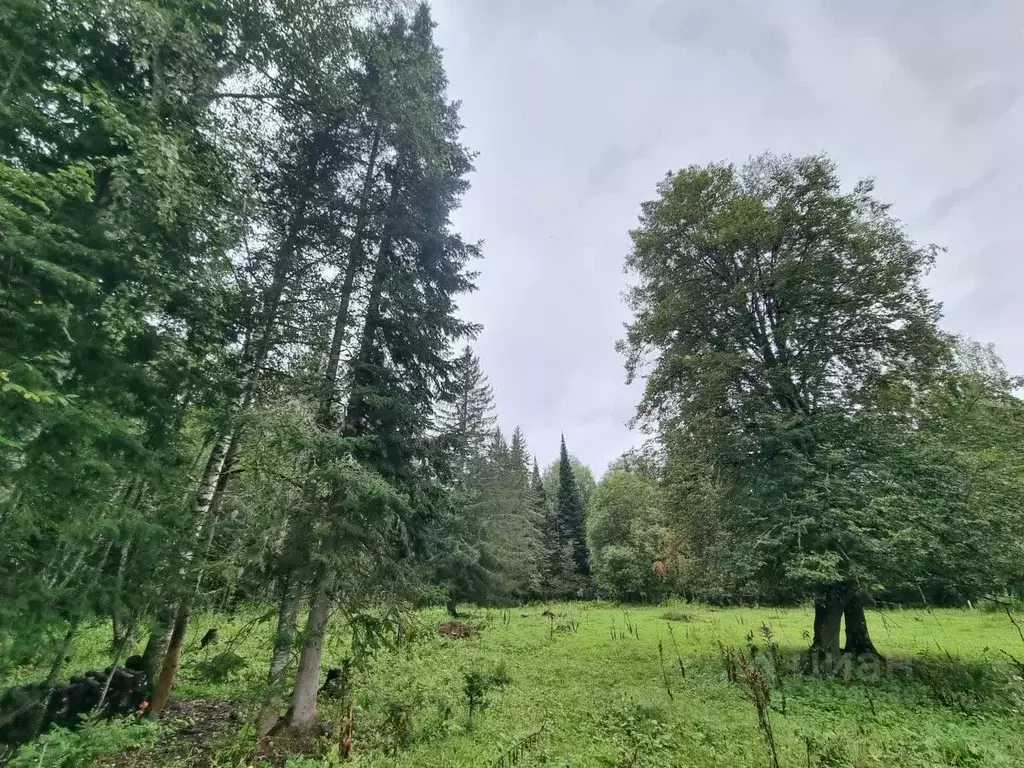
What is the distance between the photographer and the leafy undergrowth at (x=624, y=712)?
191 inches

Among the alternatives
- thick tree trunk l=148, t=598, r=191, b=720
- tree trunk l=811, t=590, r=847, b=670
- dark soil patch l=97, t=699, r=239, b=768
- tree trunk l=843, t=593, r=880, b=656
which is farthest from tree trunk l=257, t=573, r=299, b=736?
tree trunk l=843, t=593, r=880, b=656

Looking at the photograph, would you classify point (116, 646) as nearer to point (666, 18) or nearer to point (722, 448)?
point (722, 448)

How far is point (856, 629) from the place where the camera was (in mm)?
8492

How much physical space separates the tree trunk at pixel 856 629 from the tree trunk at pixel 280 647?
34.0 ft

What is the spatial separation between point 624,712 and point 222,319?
8.04 meters

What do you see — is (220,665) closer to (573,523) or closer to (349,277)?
(349,277)

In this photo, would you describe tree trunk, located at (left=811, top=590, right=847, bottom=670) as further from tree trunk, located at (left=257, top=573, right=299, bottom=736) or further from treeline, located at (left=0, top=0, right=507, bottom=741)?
tree trunk, located at (left=257, top=573, right=299, bottom=736)

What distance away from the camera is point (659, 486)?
10984 mm

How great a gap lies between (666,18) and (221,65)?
20.6m

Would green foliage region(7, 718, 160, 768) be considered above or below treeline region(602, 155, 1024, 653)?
below

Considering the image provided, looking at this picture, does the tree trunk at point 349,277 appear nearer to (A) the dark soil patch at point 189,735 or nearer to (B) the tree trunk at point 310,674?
(B) the tree trunk at point 310,674

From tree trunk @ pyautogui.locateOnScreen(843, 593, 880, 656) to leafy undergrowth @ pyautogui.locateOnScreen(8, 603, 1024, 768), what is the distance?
0.42 metres

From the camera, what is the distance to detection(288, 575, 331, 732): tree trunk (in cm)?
577

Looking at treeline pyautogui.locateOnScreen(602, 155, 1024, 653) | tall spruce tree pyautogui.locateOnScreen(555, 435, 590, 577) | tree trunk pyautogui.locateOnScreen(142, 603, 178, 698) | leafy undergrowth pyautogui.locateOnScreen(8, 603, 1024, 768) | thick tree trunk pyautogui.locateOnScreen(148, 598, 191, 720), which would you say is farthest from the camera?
tall spruce tree pyautogui.locateOnScreen(555, 435, 590, 577)
